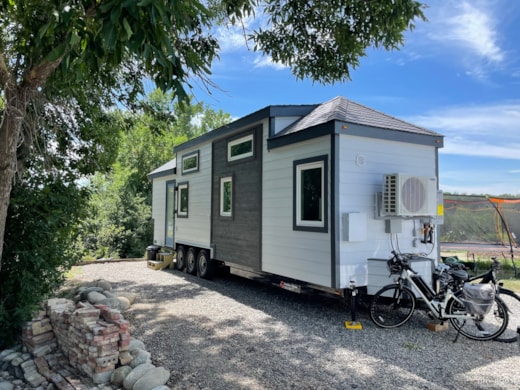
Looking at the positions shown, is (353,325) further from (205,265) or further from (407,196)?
(205,265)

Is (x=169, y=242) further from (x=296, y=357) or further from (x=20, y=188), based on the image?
(x=296, y=357)

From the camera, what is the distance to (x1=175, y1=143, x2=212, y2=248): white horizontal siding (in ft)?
29.0

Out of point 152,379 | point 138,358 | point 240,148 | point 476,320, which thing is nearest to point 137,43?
point 152,379

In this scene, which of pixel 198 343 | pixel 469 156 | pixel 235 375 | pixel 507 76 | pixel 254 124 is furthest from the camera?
pixel 469 156

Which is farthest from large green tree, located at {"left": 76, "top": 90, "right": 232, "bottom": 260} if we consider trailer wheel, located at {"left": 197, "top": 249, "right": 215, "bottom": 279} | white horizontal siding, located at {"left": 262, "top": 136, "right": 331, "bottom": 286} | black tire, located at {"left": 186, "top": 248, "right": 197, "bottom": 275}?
white horizontal siding, located at {"left": 262, "top": 136, "right": 331, "bottom": 286}

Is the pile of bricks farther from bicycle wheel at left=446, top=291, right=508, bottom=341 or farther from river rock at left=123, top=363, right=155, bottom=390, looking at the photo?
bicycle wheel at left=446, top=291, right=508, bottom=341

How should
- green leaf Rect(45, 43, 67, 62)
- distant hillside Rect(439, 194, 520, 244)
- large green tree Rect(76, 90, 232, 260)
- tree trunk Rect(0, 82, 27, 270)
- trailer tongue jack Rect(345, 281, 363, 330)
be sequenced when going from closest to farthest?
green leaf Rect(45, 43, 67, 62), tree trunk Rect(0, 82, 27, 270), trailer tongue jack Rect(345, 281, 363, 330), distant hillside Rect(439, 194, 520, 244), large green tree Rect(76, 90, 232, 260)

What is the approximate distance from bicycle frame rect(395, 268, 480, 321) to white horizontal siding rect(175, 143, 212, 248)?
4.85 metres

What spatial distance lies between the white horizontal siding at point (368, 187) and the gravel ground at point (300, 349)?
3.03 feet

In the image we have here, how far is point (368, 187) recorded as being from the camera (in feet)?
18.2

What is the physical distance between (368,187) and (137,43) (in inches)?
164

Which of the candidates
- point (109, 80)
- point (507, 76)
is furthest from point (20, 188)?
point (507, 76)

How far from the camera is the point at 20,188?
15.4 ft

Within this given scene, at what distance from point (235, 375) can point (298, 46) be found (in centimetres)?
504
